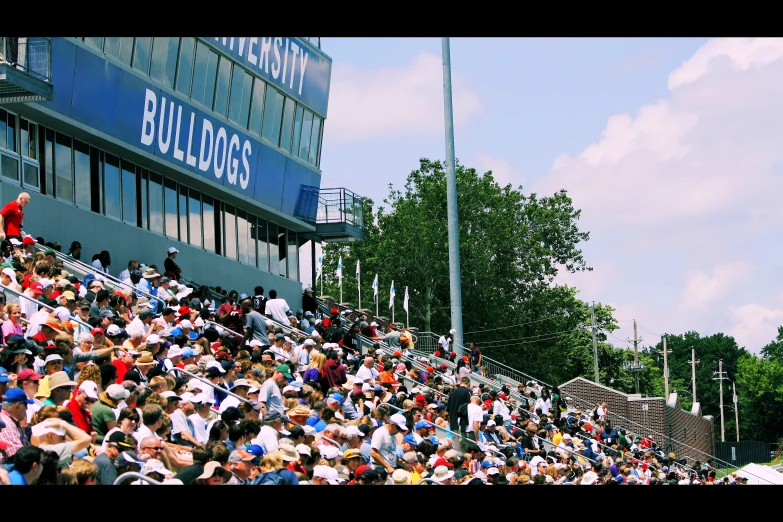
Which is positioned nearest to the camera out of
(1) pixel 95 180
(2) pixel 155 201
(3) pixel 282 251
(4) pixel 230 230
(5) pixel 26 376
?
(5) pixel 26 376

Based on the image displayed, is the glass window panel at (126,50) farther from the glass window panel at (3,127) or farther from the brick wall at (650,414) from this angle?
the brick wall at (650,414)

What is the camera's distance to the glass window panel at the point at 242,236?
1149 inches

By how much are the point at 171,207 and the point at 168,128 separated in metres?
1.96

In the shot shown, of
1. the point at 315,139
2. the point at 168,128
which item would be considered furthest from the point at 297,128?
the point at 168,128

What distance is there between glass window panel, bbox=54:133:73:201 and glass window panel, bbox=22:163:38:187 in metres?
0.77

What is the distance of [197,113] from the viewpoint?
25.6 meters

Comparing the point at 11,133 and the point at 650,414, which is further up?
the point at 11,133

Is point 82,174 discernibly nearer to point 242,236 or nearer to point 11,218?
point 11,218

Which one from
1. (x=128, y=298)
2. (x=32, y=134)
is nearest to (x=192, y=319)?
(x=128, y=298)

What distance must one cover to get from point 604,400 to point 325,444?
38.4 m

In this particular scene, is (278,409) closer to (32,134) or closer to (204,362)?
(204,362)

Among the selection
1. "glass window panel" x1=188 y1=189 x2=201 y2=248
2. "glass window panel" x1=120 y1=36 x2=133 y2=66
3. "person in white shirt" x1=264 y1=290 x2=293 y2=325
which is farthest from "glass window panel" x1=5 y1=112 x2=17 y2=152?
"glass window panel" x1=188 y1=189 x2=201 y2=248

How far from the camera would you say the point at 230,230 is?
28.7 meters
